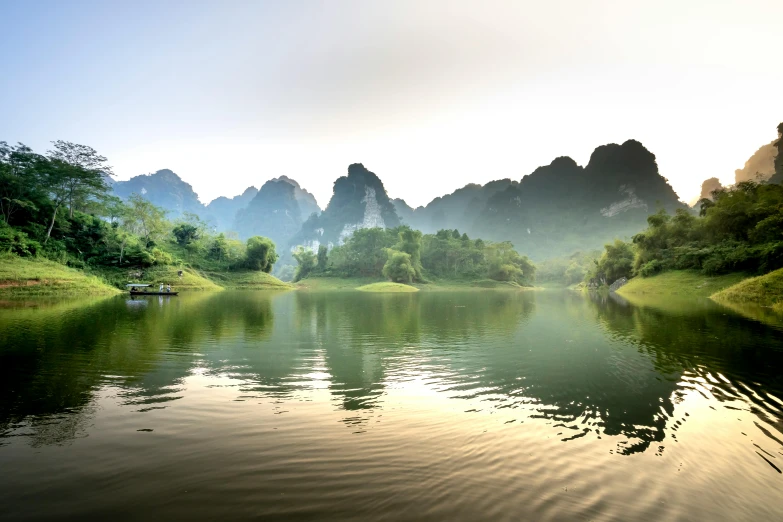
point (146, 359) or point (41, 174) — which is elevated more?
point (41, 174)

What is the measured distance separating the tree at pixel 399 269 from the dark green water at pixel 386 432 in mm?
96712

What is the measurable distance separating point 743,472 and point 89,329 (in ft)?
81.3

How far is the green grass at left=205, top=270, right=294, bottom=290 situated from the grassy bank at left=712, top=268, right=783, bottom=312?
282 ft

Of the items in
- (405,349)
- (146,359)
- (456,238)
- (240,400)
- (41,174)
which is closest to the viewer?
(240,400)

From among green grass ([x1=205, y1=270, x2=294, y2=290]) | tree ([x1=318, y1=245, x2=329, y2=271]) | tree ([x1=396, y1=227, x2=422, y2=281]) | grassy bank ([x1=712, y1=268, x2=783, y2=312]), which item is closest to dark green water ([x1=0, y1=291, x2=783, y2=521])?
grassy bank ([x1=712, y1=268, x2=783, y2=312])

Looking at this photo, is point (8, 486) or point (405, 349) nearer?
point (8, 486)

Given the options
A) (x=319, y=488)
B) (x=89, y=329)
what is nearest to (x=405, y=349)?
(x=319, y=488)

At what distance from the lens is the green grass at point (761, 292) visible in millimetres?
33000

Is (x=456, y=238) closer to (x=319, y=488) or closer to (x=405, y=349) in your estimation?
(x=405, y=349)

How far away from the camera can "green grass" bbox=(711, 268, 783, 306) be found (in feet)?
108

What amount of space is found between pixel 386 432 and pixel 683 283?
62.3 metres

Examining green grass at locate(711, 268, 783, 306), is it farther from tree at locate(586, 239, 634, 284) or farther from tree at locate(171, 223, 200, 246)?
tree at locate(171, 223, 200, 246)

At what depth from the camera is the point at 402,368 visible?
12938 mm

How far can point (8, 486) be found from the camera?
5082mm
